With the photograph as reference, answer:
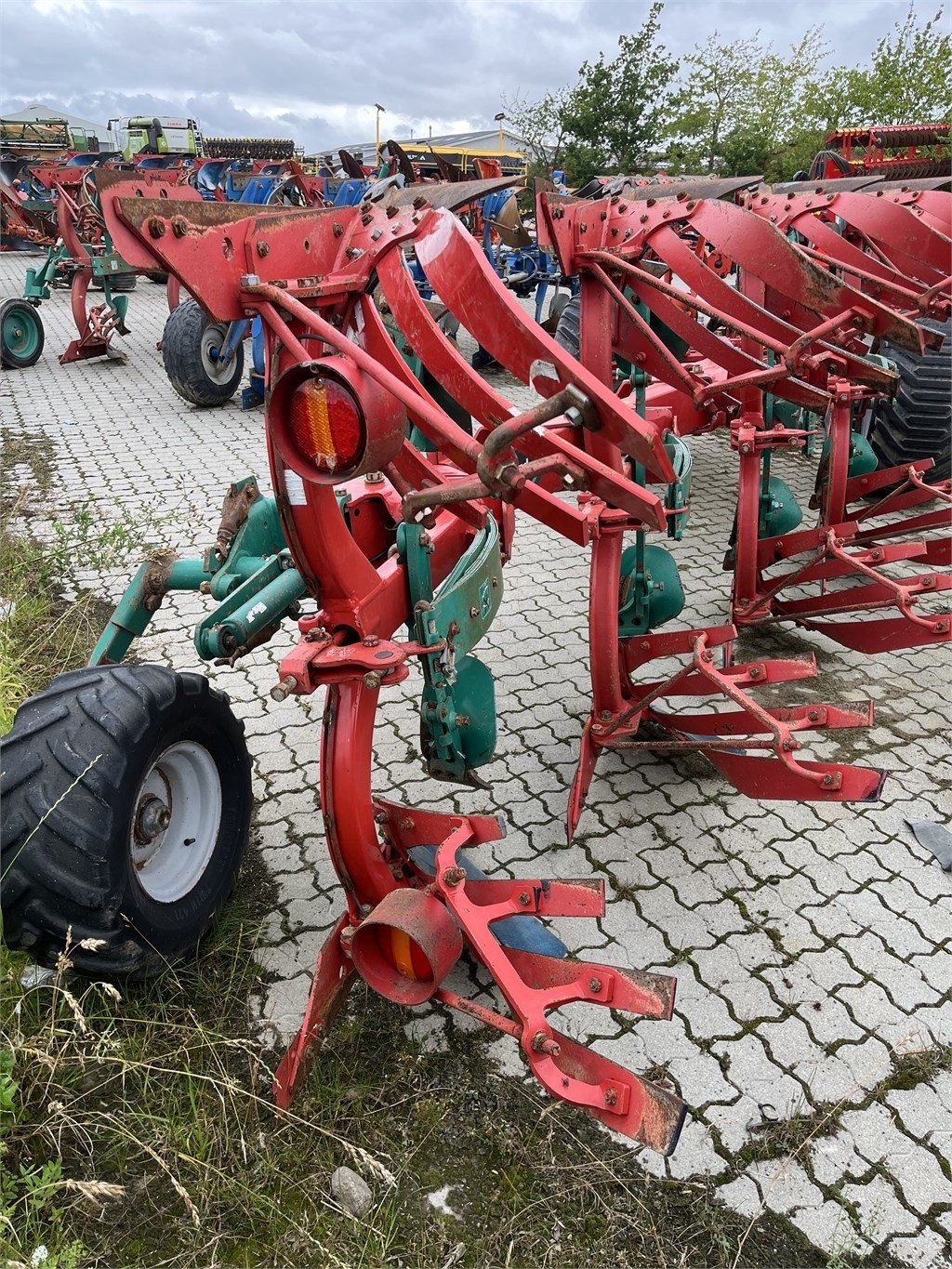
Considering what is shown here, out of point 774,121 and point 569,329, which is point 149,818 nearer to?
point 569,329

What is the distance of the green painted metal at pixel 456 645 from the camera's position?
2.05m

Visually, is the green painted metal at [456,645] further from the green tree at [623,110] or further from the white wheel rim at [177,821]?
the green tree at [623,110]

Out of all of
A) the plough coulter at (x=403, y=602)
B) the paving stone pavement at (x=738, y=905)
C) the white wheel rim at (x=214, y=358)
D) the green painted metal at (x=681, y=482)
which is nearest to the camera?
the plough coulter at (x=403, y=602)

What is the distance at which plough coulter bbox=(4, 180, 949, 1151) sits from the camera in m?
1.57

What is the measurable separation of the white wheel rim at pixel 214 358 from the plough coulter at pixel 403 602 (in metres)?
5.30

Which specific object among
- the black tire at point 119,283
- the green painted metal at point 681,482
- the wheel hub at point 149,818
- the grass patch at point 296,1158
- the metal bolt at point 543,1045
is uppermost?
the black tire at point 119,283

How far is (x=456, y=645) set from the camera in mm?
2113

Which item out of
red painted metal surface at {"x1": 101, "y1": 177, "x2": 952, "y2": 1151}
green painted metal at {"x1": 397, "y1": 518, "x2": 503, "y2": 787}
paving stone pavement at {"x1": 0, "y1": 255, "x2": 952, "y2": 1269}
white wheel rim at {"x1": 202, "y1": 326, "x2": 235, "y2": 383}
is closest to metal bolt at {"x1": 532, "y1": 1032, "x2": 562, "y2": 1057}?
red painted metal surface at {"x1": 101, "y1": 177, "x2": 952, "y2": 1151}

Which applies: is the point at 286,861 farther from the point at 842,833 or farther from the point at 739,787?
the point at 842,833

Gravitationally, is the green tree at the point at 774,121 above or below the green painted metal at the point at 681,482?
above

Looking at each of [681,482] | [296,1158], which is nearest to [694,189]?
[681,482]

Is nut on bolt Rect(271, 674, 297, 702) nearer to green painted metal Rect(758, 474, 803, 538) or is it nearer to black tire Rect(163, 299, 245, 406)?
green painted metal Rect(758, 474, 803, 538)

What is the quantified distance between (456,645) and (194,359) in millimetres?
6251

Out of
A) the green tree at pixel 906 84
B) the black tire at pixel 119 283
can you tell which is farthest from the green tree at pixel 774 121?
the black tire at pixel 119 283
